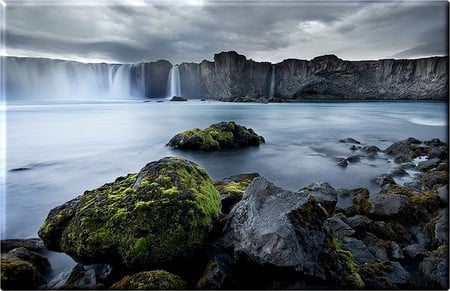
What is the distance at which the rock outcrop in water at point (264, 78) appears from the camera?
195 feet

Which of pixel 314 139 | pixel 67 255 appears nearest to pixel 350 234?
pixel 67 255

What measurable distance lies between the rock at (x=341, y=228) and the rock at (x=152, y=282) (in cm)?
300

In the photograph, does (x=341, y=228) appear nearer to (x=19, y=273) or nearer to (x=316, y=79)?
(x=19, y=273)

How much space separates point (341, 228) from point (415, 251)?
1.14 meters

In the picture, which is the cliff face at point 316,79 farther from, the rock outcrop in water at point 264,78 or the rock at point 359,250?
the rock at point 359,250

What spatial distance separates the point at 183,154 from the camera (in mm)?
13219

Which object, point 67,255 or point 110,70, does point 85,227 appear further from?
point 110,70

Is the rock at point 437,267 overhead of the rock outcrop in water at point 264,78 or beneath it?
beneath

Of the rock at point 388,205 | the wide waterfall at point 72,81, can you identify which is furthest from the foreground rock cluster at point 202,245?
the wide waterfall at point 72,81

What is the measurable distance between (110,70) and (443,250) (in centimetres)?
6848

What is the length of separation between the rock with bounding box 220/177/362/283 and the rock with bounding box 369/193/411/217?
9.60 feet

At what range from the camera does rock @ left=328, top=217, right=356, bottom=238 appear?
495 cm

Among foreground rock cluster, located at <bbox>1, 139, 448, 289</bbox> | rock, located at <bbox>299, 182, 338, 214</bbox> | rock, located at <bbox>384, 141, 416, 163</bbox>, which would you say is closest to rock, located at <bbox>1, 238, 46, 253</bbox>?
foreground rock cluster, located at <bbox>1, 139, 448, 289</bbox>

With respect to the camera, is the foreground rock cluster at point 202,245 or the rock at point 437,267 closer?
the foreground rock cluster at point 202,245
